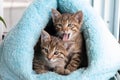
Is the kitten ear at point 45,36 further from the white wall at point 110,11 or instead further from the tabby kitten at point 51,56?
the white wall at point 110,11

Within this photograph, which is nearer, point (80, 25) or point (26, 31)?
point (26, 31)

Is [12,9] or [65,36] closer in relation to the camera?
[65,36]

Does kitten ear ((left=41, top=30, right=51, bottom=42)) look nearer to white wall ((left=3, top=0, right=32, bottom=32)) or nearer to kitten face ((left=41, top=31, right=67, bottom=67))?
kitten face ((left=41, top=31, right=67, bottom=67))

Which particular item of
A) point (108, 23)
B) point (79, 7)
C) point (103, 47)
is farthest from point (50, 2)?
point (108, 23)

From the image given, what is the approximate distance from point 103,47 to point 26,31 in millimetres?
269

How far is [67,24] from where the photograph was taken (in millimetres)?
1036

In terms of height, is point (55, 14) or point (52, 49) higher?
point (55, 14)

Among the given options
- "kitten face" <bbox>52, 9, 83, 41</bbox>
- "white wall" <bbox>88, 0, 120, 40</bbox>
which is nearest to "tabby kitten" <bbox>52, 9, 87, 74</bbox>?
"kitten face" <bbox>52, 9, 83, 41</bbox>

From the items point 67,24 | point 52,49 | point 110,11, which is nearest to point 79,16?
point 67,24

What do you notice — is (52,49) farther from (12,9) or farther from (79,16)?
(12,9)

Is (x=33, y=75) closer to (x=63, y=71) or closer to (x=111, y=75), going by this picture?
(x=63, y=71)

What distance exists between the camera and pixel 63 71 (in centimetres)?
94

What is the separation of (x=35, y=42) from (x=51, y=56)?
8cm

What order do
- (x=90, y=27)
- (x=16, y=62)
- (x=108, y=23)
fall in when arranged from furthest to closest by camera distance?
(x=108, y=23) < (x=90, y=27) < (x=16, y=62)
